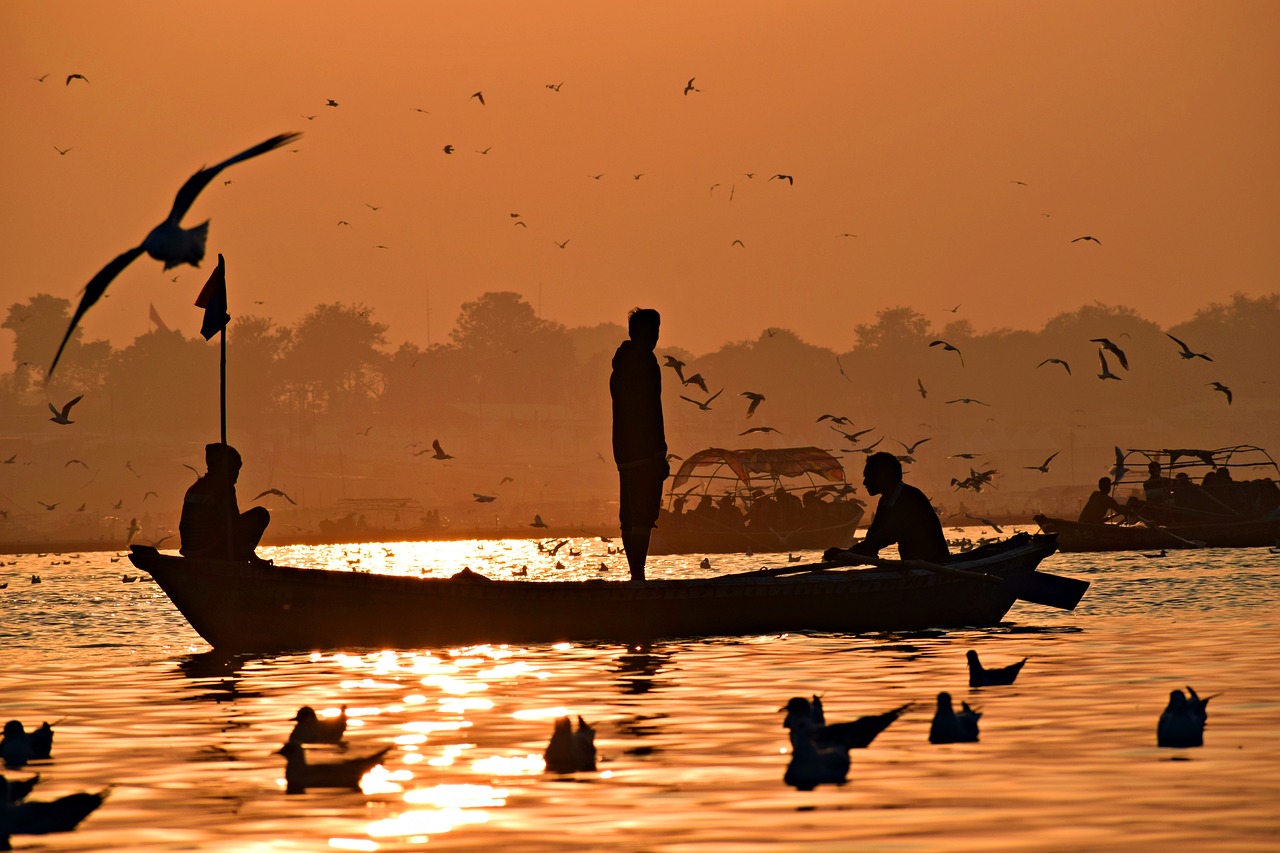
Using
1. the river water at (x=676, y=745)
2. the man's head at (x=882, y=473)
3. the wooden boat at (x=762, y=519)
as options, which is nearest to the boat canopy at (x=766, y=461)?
the wooden boat at (x=762, y=519)

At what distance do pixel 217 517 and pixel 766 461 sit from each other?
5155 centimetres

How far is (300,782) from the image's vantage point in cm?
983

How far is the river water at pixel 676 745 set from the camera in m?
8.60

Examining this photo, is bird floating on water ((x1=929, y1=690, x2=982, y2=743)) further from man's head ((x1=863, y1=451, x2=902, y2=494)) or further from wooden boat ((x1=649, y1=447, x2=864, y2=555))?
wooden boat ((x1=649, y1=447, x2=864, y2=555))

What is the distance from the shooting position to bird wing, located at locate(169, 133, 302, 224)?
1271cm

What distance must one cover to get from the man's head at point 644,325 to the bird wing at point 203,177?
788cm

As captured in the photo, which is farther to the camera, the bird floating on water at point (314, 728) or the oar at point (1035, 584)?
the oar at point (1035, 584)

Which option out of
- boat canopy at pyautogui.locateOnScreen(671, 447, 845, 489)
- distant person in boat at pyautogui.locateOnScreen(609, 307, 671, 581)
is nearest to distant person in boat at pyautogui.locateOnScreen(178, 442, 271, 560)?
distant person in boat at pyautogui.locateOnScreen(609, 307, 671, 581)

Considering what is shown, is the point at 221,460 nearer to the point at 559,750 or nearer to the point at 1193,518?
the point at 559,750

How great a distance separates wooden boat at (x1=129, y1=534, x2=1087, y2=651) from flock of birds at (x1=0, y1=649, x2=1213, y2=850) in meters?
7.49

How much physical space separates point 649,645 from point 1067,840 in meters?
11.7

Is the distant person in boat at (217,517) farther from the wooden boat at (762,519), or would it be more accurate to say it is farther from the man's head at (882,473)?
the wooden boat at (762,519)

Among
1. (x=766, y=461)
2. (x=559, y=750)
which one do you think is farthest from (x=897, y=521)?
(x=766, y=461)

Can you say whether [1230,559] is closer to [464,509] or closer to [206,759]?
[206,759]
